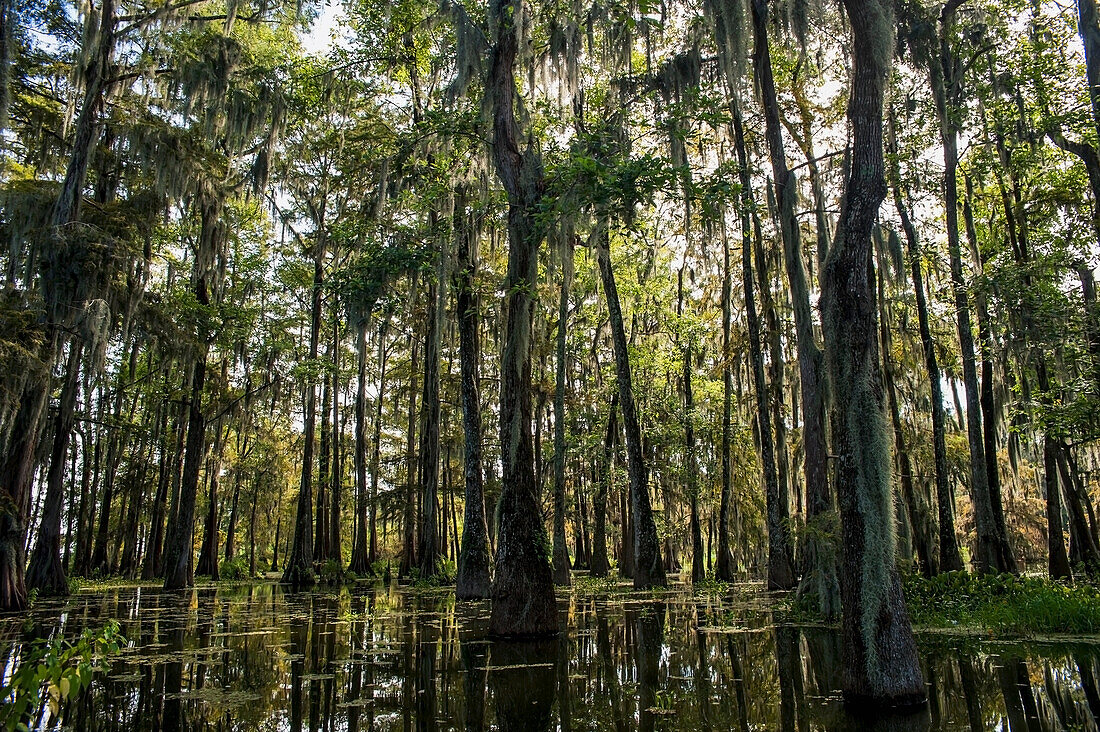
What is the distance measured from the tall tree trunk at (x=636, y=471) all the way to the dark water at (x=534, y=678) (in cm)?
452

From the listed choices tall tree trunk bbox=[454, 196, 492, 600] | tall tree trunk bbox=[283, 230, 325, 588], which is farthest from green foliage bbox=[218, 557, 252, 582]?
tall tree trunk bbox=[454, 196, 492, 600]

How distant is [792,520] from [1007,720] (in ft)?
19.1

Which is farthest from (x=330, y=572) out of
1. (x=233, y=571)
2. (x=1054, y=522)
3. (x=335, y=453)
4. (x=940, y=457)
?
(x=1054, y=522)

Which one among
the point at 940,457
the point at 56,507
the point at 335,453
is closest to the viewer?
the point at 940,457

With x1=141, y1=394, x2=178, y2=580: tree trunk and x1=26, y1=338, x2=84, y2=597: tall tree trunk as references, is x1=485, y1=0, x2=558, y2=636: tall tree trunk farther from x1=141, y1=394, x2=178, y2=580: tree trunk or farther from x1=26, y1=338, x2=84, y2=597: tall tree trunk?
x1=141, y1=394, x2=178, y2=580: tree trunk

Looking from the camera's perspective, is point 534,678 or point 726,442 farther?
point 726,442

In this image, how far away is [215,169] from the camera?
15.9 meters

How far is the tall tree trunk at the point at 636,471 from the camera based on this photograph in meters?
15.0

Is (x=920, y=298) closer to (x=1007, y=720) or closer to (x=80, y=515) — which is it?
(x=1007, y=720)

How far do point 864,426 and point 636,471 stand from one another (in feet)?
32.0

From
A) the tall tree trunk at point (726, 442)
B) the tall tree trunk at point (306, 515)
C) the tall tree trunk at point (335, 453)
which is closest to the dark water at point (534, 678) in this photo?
the tall tree trunk at point (726, 442)

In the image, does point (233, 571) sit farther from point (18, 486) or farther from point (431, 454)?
point (18, 486)

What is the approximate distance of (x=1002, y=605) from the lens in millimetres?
8695

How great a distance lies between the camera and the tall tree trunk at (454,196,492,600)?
10438 millimetres
